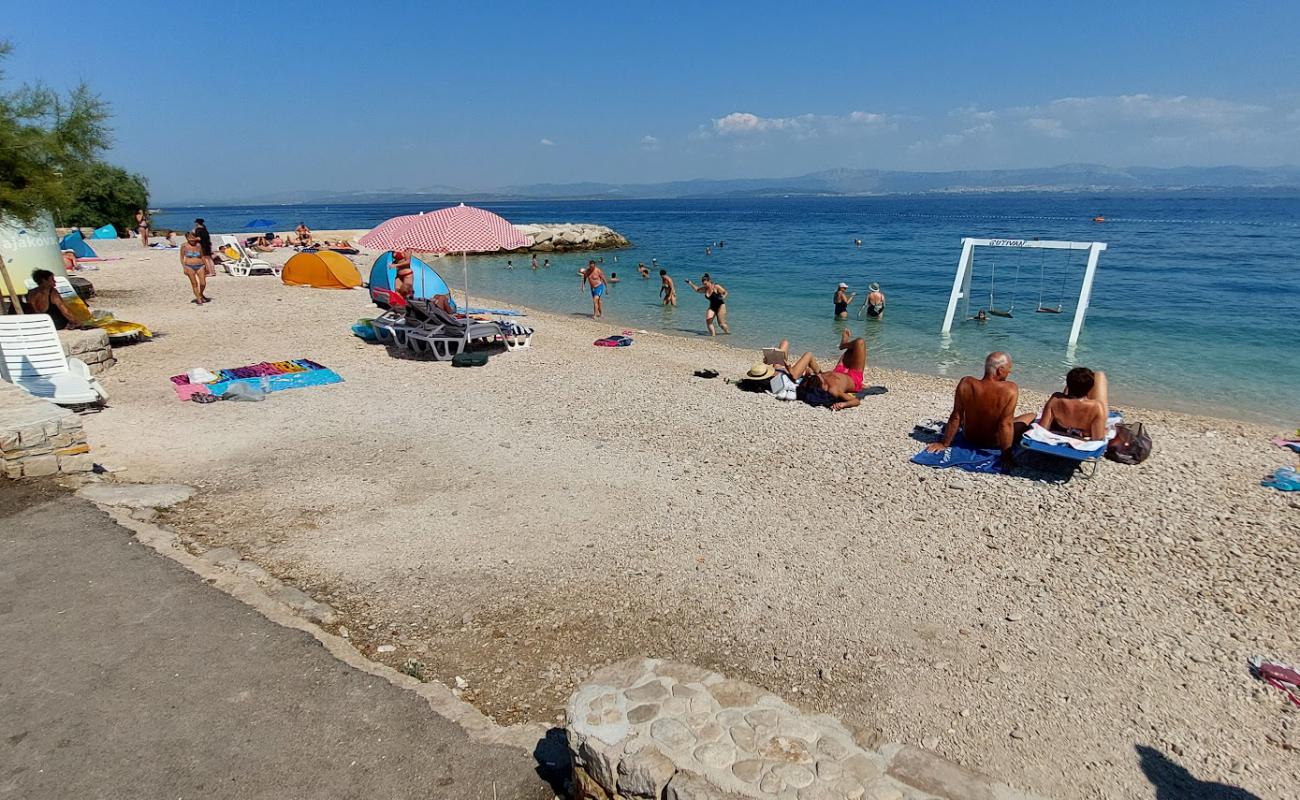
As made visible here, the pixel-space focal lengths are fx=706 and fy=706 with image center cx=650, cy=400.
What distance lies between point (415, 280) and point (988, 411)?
12.4m

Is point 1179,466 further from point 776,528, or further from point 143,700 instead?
point 143,700

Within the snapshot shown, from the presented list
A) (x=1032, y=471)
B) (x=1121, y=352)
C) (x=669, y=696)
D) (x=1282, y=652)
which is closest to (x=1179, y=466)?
(x=1032, y=471)

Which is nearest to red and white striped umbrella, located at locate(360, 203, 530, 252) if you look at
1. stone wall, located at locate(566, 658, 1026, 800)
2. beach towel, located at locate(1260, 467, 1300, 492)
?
stone wall, located at locate(566, 658, 1026, 800)

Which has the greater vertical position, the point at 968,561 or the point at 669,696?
the point at 669,696

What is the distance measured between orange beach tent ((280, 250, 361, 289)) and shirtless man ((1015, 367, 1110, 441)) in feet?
61.3

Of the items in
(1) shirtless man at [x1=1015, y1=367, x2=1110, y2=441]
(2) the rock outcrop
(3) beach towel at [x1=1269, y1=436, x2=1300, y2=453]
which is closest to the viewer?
(1) shirtless man at [x1=1015, y1=367, x2=1110, y2=441]

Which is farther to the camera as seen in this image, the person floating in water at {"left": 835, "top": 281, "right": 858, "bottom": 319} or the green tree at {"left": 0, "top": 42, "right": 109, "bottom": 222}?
the person floating in water at {"left": 835, "top": 281, "right": 858, "bottom": 319}

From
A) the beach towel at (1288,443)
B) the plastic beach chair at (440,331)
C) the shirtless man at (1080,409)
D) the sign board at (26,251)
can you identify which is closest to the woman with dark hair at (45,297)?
the sign board at (26,251)

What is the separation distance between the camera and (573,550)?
546 cm

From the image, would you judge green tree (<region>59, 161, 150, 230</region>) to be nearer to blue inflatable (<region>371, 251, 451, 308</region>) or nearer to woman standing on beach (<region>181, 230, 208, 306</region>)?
woman standing on beach (<region>181, 230, 208, 306</region>)

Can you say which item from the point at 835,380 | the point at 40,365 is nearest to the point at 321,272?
the point at 40,365

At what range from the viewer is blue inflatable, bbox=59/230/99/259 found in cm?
2339

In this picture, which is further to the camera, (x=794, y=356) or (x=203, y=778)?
(x=794, y=356)

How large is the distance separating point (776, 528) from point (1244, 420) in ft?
29.9
